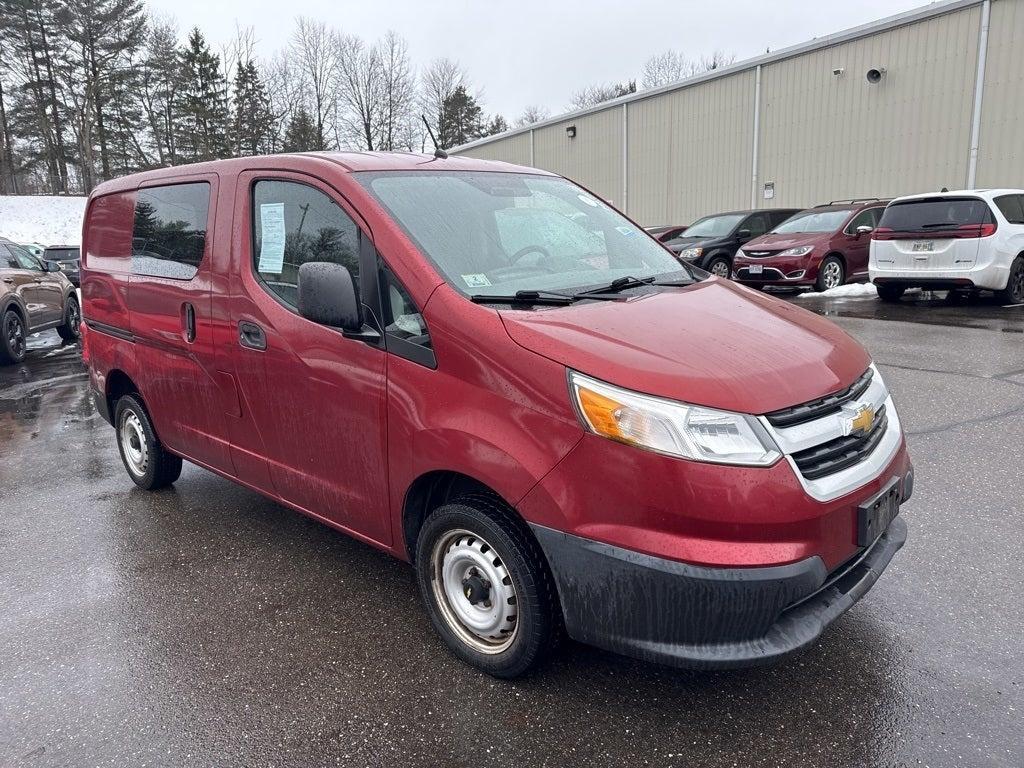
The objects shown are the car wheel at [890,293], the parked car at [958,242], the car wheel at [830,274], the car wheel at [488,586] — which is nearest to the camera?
the car wheel at [488,586]

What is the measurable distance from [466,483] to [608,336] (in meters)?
0.76

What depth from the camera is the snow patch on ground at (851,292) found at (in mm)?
13109

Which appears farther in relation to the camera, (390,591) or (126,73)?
(126,73)

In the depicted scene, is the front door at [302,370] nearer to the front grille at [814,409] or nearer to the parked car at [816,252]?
the front grille at [814,409]

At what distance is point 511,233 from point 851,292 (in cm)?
1196

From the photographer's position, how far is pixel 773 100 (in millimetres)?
19828

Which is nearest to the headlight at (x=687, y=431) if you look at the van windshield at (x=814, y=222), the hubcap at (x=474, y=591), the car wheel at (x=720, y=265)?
the hubcap at (x=474, y=591)

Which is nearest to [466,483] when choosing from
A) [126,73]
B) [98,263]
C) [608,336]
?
[608,336]

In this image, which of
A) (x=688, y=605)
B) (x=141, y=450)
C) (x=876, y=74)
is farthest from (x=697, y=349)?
(x=876, y=74)

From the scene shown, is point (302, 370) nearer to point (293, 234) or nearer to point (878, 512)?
point (293, 234)

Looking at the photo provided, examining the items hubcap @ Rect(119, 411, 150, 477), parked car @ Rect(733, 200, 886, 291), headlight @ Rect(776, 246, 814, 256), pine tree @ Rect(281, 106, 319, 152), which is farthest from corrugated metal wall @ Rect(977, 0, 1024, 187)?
pine tree @ Rect(281, 106, 319, 152)

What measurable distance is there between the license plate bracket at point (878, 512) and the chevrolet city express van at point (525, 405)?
2cm

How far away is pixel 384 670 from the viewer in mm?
2791

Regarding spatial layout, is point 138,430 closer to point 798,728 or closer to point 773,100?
point 798,728
